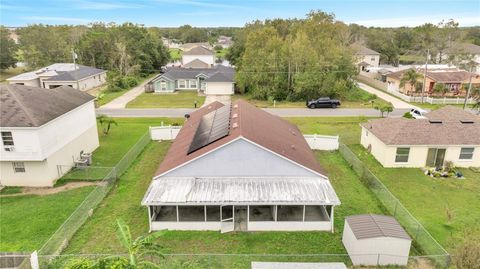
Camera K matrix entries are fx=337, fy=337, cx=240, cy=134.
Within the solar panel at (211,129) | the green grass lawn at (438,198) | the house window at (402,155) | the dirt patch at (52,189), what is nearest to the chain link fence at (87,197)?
the dirt patch at (52,189)

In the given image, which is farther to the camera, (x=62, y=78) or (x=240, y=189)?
(x=62, y=78)

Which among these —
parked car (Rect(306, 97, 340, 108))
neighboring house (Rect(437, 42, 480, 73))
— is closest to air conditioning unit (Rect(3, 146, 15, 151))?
parked car (Rect(306, 97, 340, 108))

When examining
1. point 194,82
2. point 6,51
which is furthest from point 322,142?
point 6,51

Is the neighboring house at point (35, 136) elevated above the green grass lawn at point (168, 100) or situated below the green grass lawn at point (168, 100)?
above

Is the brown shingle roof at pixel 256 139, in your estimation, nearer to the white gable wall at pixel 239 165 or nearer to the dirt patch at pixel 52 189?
the white gable wall at pixel 239 165

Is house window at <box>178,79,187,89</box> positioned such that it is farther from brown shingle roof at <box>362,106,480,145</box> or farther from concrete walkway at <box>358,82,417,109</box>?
brown shingle roof at <box>362,106,480,145</box>

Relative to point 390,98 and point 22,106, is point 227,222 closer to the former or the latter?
point 22,106
